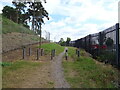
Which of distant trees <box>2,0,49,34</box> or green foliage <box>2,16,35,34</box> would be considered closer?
green foliage <box>2,16,35,34</box>

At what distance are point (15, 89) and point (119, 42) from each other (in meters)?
5.13

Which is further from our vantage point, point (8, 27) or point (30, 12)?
point (30, 12)

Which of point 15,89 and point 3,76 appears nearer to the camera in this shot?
point 15,89

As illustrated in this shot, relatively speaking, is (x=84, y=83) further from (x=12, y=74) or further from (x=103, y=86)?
(x=12, y=74)

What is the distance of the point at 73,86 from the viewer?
6.49m

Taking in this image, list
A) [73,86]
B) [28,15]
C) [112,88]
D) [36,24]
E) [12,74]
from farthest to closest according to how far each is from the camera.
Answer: [36,24]
[28,15]
[12,74]
[73,86]
[112,88]

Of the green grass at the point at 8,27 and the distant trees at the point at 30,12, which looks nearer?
the green grass at the point at 8,27

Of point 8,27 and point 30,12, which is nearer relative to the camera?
point 8,27

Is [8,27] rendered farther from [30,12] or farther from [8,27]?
[30,12]

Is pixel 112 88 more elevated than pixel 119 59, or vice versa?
pixel 119 59

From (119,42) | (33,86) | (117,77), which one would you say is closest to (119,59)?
(119,42)

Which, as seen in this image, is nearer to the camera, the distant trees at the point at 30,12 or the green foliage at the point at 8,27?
the green foliage at the point at 8,27

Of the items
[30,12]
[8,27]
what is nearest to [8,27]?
[8,27]

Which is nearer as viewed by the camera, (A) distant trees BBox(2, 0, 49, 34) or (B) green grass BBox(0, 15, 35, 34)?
(B) green grass BBox(0, 15, 35, 34)
